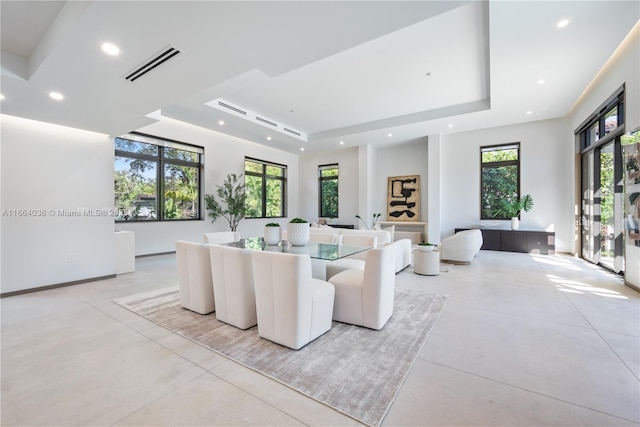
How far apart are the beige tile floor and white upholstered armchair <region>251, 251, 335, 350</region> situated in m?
0.41

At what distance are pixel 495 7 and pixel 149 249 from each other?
777cm

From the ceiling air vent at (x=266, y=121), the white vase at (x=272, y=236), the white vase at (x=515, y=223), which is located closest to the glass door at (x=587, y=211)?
the white vase at (x=515, y=223)

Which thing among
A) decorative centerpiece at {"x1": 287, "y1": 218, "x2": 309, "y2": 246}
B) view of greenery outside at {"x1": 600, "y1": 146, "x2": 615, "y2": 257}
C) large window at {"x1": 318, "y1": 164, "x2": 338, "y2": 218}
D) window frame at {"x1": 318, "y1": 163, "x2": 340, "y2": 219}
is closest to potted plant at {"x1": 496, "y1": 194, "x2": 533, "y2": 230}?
view of greenery outside at {"x1": 600, "y1": 146, "x2": 615, "y2": 257}

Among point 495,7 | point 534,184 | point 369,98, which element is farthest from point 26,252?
point 534,184

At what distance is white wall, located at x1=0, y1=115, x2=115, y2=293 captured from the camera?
3.88m

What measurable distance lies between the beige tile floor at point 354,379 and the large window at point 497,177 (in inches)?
182

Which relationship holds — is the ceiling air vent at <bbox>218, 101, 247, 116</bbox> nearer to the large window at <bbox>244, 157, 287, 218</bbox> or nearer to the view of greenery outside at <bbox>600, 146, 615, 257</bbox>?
the large window at <bbox>244, 157, 287, 218</bbox>

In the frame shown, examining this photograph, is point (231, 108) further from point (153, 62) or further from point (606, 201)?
point (606, 201)

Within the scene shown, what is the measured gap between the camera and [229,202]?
308 inches

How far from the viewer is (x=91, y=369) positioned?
205 cm

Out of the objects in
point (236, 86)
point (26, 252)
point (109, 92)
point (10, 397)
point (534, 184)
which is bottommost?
point (10, 397)

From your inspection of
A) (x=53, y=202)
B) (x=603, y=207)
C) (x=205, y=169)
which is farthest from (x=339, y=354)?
(x=205, y=169)

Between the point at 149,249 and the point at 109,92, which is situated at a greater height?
the point at 109,92

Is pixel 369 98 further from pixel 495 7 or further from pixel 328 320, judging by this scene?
pixel 328 320
